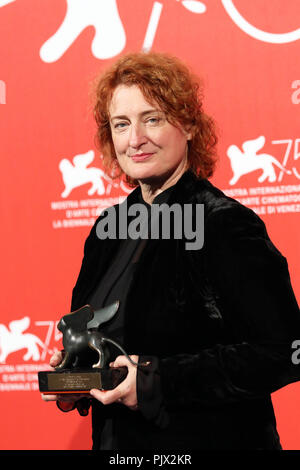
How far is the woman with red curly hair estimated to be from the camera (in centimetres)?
109

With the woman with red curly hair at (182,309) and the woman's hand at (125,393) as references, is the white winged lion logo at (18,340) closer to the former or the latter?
the woman with red curly hair at (182,309)

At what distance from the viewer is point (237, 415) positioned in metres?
1.17

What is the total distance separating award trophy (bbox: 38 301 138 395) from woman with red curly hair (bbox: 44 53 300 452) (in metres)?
0.02

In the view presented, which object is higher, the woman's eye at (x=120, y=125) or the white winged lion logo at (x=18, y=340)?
the woman's eye at (x=120, y=125)

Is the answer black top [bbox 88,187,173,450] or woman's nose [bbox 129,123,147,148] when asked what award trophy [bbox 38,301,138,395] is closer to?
black top [bbox 88,187,173,450]

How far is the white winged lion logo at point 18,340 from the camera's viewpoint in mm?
2227

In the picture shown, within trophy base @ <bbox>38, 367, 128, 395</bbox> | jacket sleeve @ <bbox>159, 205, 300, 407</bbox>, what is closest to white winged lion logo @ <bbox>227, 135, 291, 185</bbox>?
jacket sleeve @ <bbox>159, 205, 300, 407</bbox>

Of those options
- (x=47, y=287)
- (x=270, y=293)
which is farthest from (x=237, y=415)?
(x=47, y=287)

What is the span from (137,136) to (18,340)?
1.23 metres

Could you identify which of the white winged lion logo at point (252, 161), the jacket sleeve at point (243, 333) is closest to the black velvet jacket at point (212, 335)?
the jacket sleeve at point (243, 333)

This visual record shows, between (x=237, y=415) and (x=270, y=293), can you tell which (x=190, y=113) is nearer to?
(x=270, y=293)

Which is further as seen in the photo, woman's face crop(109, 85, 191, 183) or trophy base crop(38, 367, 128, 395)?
woman's face crop(109, 85, 191, 183)

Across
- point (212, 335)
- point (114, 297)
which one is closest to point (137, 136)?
point (114, 297)

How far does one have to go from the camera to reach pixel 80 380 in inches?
45.5
